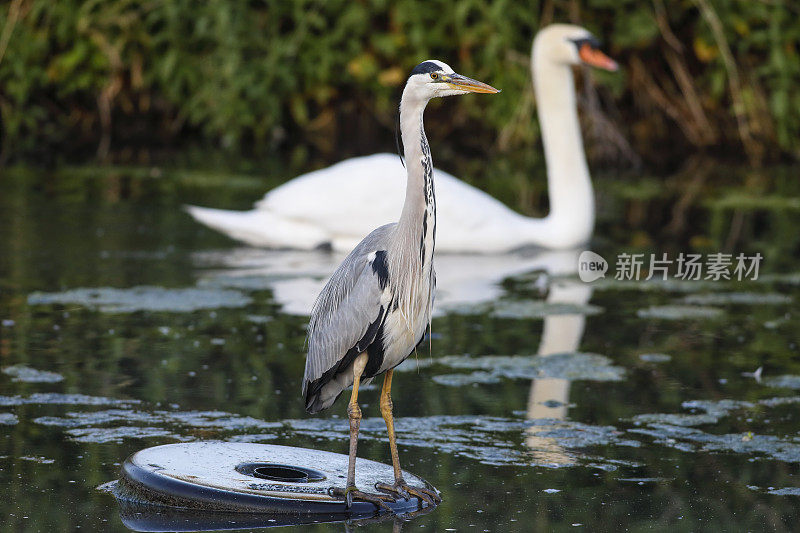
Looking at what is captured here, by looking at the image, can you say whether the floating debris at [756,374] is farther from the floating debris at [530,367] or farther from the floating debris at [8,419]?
the floating debris at [8,419]

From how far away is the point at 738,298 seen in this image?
7.90 metres

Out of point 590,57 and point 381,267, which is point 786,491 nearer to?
point 381,267

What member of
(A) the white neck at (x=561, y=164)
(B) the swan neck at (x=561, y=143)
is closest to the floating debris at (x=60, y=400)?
(A) the white neck at (x=561, y=164)

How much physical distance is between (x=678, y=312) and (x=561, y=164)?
8.42ft

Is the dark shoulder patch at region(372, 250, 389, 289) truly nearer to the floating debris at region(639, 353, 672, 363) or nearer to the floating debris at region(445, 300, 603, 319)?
the floating debris at region(639, 353, 672, 363)

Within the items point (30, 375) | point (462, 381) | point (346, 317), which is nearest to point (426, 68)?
point (346, 317)

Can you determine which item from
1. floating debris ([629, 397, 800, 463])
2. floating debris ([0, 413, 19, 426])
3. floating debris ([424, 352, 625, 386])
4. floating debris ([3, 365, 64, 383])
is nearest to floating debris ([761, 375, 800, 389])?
floating debris ([629, 397, 800, 463])

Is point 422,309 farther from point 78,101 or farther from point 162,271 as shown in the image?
point 78,101

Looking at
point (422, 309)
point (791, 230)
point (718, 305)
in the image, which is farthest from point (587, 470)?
point (791, 230)

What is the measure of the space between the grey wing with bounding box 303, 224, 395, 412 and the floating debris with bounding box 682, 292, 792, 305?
12.4 ft

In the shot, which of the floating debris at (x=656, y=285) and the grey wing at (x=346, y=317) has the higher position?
the grey wing at (x=346, y=317)

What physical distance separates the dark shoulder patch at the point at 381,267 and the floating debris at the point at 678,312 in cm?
337

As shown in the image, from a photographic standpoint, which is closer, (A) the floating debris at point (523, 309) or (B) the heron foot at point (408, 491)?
(B) the heron foot at point (408, 491)

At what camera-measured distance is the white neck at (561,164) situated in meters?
9.33
